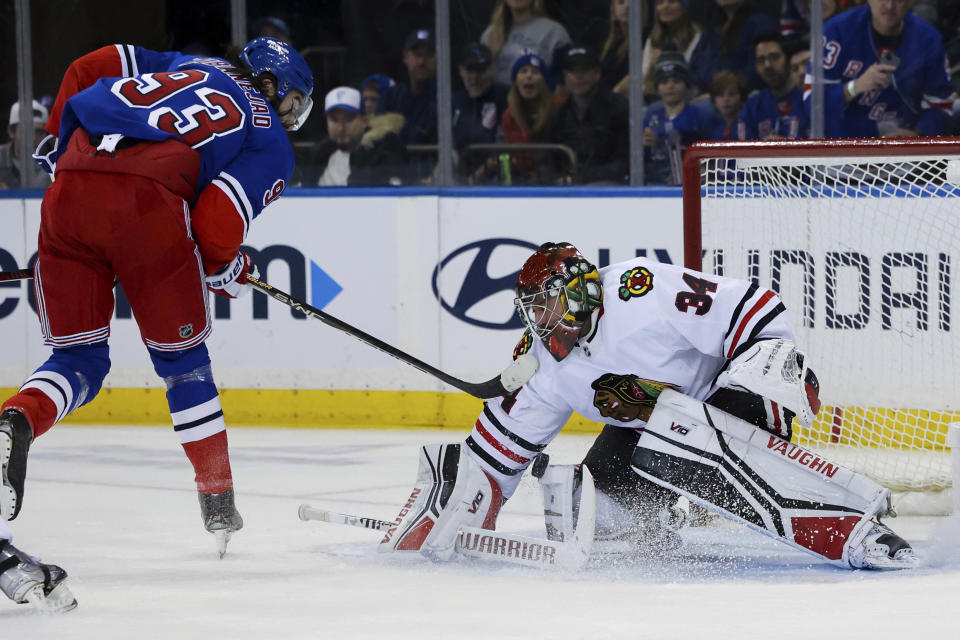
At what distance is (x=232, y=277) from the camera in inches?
127

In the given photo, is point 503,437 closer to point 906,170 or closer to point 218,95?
point 218,95

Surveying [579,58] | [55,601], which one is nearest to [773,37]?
[579,58]

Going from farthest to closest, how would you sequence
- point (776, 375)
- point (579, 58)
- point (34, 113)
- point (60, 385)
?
point (34, 113) < point (579, 58) < point (60, 385) < point (776, 375)

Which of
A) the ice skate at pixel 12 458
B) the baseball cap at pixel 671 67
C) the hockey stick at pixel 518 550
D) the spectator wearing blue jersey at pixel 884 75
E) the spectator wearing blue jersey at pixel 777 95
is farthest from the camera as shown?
the baseball cap at pixel 671 67

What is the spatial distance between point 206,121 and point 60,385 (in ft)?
1.92

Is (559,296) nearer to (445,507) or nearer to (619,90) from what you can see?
(445,507)

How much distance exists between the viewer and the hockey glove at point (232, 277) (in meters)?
3.21

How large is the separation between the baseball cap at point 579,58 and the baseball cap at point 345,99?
0.77 m

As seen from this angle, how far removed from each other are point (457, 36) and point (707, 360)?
2671 millimetres

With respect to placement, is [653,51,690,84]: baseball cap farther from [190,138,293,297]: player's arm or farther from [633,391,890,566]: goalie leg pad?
[633,391,890,566]: goalie leg pad

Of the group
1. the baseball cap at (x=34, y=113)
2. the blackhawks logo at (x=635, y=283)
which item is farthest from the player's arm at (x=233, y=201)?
the baseball cap at (x=34, y=113)

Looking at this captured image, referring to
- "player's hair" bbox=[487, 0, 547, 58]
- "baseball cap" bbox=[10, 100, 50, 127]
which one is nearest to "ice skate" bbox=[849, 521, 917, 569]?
"player's hair" bbox=[487, 0, 547, 58]

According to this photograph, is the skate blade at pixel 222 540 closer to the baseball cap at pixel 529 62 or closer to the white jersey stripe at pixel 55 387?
the white jersey stripe at pixel 55 387

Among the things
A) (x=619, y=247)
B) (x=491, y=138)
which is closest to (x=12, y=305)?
(x=491, y=138)
